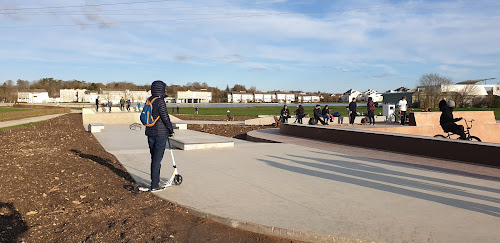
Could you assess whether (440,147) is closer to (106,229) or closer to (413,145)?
(413,145)

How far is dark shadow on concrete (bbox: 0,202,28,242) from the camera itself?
421 cm

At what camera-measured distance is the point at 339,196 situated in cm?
551

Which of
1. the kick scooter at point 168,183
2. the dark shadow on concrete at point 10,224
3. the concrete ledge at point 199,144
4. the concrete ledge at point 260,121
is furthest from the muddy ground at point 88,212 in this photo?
the concrete ledge at point 260,121

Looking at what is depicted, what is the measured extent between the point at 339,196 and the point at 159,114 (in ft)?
10.4

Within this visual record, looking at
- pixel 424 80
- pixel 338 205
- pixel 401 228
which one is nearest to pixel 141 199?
pixel 338 205

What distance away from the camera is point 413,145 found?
9.94 m

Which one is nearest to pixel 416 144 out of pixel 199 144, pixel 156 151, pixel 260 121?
pixel 199 144

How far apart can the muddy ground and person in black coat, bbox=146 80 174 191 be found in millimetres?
455

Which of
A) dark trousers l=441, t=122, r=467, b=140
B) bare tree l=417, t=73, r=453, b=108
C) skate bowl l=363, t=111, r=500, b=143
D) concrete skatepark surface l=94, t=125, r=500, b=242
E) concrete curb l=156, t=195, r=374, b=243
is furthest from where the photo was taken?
bare tree l=417, t=73, r=453, b=108

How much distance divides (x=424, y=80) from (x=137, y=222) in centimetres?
7940

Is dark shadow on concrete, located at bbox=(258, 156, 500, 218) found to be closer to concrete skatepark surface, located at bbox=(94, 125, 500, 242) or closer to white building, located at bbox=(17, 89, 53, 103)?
concrete skatepark surface, located at bbox=(94, 125, 500, 242)

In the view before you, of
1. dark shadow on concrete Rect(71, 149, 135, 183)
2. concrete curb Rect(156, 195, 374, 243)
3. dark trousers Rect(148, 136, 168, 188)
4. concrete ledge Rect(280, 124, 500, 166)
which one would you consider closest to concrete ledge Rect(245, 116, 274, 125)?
concrete ledge Rect(280, 124, 500, 166)

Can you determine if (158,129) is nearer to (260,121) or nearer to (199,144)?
(199,144)

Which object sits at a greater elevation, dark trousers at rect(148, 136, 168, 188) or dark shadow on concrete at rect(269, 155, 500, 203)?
dark trousers at rect(148, 136, 168, 188)
